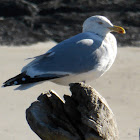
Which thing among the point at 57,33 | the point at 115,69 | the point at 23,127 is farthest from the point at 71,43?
the point at 57,33

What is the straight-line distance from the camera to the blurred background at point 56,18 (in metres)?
8.67

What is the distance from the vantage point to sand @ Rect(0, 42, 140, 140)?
543 cm

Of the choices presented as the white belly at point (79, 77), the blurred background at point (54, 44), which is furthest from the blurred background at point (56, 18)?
the white belly at point (79, 77)

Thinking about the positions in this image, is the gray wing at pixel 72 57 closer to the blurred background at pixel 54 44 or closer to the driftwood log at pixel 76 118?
the driftwood log at pixel 76 118

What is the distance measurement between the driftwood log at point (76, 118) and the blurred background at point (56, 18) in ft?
15.5

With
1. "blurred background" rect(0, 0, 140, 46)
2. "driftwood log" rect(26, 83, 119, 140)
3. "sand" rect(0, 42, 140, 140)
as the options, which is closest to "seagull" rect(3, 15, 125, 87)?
"driftwood log" rect(26, 83, 119, 140)

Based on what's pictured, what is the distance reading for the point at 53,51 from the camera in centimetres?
405

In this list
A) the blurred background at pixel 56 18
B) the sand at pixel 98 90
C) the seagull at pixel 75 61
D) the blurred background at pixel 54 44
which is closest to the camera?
the seagull at pixel 75 61

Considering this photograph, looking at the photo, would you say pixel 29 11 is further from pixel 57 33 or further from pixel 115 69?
pixel 115 69

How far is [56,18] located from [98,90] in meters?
2.78

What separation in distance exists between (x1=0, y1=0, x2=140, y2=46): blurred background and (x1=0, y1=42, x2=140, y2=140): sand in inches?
15.7

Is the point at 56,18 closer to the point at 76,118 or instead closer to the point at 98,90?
the point at 98,90

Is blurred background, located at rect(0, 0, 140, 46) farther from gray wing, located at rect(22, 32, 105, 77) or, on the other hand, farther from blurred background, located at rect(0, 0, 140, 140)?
gray wing, located at rect(22, 32, 105, 77)

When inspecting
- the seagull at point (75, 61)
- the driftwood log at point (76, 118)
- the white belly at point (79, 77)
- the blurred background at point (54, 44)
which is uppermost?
the seagull at point (75, 61)
